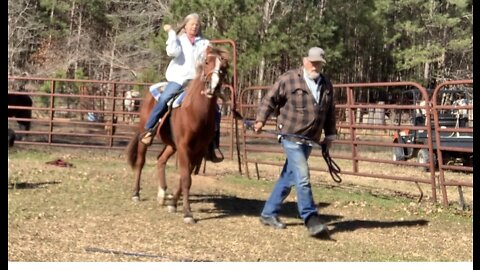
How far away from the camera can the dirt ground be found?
208 inches

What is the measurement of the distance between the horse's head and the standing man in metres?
0.63

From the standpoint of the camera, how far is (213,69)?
21.3 ft

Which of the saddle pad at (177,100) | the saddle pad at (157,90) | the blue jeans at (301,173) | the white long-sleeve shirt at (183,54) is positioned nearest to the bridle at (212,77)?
the white long-sleeve shirt at (183,54)

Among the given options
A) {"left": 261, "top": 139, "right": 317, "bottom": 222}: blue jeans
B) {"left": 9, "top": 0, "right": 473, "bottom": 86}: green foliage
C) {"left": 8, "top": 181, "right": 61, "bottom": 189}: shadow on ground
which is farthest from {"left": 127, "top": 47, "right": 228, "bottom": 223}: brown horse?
{"left": 9, "top": 0, "right": 473, "bottom": 86}: green foliage

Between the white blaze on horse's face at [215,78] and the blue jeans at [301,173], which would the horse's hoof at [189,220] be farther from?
the white blaze on horse's face at [215,78]

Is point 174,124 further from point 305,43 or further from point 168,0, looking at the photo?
point 305,43

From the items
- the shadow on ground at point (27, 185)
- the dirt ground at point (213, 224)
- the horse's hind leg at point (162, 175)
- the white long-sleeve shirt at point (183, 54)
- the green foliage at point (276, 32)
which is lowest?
the dirt ground at point (213, 224)

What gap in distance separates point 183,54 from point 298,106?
1.73m

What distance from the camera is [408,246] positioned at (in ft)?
19.1

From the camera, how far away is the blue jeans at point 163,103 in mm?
7254

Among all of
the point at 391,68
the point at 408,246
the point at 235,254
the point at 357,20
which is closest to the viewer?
the point at 235,254

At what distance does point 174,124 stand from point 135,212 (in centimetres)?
104

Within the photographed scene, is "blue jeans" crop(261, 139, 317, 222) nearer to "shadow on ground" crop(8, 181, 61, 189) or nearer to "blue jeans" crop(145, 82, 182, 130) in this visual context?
"blue jeans" crop(145, 82, 182, 130)
